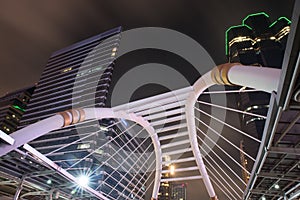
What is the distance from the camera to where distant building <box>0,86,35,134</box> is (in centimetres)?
9819

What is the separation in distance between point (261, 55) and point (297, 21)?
125 metres

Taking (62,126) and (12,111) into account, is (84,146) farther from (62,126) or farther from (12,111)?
(62,126)

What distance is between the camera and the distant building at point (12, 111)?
98.2 meters

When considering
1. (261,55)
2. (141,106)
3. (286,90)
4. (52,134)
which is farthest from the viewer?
(261,55)

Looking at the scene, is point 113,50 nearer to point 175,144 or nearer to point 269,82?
point 175,144

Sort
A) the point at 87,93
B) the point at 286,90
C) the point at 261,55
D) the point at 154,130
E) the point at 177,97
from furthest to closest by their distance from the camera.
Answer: the point at 261,55, the point at 87,93, the point at 154,130, the point at 177,97, the point at 286,90

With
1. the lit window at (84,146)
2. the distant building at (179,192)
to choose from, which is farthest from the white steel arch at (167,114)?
the distant building at (179,192)

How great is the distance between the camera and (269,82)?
584cm

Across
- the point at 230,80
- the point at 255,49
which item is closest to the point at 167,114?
the point at 230,80

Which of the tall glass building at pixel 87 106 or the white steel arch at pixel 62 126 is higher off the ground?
the tall glass building at pixel 87 106

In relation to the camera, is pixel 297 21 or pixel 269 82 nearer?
pixel 297 21

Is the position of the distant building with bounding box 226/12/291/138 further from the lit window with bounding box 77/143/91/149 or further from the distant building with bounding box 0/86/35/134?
the distant building with bounding box 0/86/35/134

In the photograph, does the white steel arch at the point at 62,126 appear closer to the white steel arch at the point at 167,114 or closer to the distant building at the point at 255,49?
the white steel arch at the point at 167,114

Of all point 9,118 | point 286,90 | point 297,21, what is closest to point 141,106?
point 286,90
